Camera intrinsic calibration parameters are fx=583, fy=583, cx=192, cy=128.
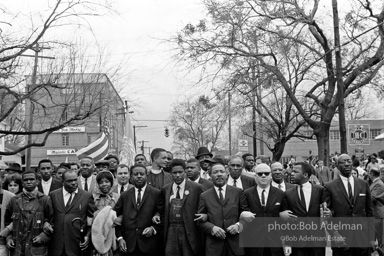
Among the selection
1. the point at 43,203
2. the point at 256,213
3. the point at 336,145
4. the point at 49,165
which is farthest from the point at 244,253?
the point at 336,145

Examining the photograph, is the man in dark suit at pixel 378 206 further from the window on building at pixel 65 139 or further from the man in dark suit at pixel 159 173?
the window on building at pixel 65 139

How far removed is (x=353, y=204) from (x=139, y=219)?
3284 mm

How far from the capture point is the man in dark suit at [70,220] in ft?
28.3

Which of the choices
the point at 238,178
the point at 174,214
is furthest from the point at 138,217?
the point at 238,178

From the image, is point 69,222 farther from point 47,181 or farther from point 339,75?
point 339,75

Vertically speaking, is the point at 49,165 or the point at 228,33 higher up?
the point at 228,33

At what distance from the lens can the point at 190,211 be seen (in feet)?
29.0

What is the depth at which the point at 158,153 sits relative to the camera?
11438mm

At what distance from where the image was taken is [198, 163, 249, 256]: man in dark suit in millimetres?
8438

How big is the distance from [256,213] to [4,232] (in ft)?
12.6

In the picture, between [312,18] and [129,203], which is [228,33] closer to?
[312,18]

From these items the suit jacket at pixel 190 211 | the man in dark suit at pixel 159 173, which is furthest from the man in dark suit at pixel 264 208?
the man in dark suit at pixel 159 173

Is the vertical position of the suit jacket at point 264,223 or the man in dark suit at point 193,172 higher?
the man in dark suit at point 193,172

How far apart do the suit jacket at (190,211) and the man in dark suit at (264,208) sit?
2.48 feet
